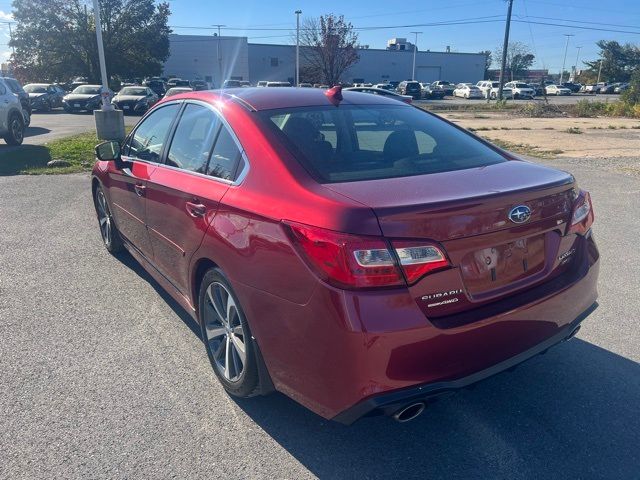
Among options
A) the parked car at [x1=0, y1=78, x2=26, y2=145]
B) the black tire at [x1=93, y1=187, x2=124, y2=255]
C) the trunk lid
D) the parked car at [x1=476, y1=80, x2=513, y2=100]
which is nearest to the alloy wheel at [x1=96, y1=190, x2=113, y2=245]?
the black tire at [x1=93, y1=187, x2=124, y2=255]

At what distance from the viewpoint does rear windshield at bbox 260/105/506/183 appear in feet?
9.25

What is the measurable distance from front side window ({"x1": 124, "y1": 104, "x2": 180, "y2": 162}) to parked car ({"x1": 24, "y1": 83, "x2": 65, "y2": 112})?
32.2 metres

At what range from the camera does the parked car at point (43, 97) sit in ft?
107

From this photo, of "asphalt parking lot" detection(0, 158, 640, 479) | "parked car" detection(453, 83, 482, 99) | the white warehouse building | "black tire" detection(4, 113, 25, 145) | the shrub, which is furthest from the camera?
the white warehouse building

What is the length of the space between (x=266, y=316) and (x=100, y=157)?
2.71 m

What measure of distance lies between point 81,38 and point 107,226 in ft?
173

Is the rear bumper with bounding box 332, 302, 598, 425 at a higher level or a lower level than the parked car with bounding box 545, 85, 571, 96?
lower

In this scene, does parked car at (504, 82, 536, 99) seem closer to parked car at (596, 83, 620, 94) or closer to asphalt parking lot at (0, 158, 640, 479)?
parked car at (596, 83, 620, 94)

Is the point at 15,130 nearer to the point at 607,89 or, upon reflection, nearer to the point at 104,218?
the point at 104,218

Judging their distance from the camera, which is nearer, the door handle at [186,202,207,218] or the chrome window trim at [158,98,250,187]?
the chrome window trim at [158,98,250,187]

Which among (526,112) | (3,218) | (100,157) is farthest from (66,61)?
(100,157)

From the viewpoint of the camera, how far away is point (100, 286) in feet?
15.9

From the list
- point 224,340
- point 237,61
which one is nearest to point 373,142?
point 224,340

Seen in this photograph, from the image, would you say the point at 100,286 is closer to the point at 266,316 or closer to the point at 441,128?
the point at 266,316
